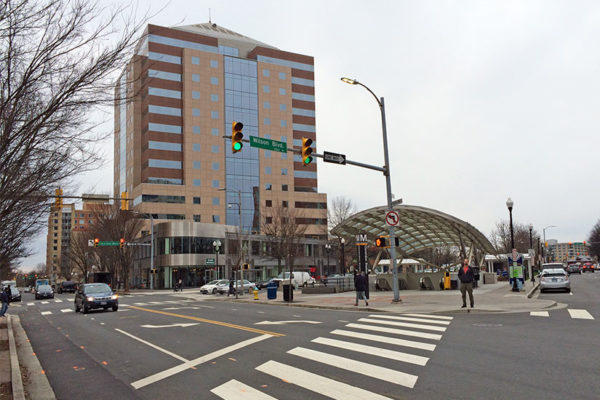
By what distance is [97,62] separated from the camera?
25.2 ft

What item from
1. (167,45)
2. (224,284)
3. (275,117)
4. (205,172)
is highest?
(167,45)

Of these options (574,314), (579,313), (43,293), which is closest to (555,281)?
(579,313)

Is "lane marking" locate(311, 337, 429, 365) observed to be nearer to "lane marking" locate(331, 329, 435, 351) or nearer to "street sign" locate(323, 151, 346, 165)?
"lane marking" locate(331, 329, 435, 351)

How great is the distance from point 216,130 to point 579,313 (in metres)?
76.3

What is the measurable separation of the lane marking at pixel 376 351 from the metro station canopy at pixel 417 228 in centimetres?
2147

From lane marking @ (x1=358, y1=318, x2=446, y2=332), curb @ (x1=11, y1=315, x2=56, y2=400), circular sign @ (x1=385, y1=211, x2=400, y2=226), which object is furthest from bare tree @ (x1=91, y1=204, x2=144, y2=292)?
lane marking @ (x1=358, y1=318, x2=446, y2=332)

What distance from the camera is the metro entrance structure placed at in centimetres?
3233

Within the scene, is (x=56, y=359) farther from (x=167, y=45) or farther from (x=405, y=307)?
(x=167, y=45)

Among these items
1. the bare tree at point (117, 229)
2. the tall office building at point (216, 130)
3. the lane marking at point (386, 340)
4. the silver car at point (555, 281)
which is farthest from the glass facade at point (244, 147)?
the lane marking at point (386, 340)

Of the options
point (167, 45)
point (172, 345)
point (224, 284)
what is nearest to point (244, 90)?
point (167, 45)

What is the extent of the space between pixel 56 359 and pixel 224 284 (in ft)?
112

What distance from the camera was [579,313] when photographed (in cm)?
1636

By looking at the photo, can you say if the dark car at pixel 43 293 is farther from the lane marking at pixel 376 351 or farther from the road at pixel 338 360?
the lane marking at pixel 376 351

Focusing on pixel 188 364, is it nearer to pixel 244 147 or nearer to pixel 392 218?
pixel 392 218
